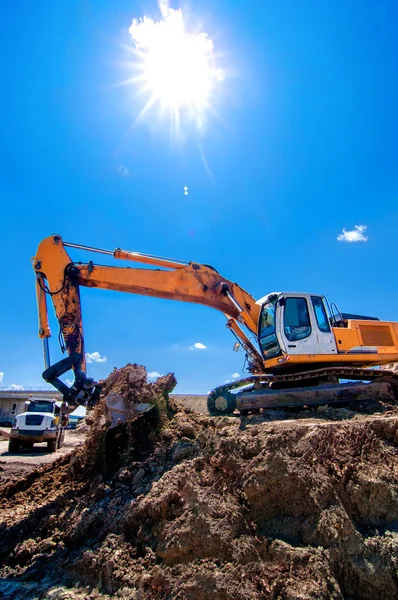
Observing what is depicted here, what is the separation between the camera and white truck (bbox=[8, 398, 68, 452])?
15.7 meters

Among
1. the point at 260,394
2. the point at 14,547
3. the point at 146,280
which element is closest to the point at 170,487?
the point at 14,547

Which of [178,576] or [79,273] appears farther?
[79,273]

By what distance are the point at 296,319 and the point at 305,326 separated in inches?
10.2

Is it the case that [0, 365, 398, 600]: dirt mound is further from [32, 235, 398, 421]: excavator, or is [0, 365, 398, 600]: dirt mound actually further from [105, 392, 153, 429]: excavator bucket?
[32, 235, 398, 421]: excavator

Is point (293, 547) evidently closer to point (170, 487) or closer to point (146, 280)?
point (170, 487)

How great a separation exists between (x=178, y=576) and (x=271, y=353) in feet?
18.0

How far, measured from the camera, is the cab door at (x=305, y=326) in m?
8.27

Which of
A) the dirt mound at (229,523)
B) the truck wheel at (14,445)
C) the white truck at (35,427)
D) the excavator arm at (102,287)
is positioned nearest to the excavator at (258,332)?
the excavator arm at (102,287)

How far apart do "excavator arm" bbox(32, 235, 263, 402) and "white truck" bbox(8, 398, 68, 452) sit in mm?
10158

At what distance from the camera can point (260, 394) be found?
26.2 feet

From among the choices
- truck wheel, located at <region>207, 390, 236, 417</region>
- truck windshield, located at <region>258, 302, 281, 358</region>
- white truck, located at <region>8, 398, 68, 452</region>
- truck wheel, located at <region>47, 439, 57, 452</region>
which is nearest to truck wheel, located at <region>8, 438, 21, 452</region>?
white truck, located at <region>8, 398, 68, 452</region>

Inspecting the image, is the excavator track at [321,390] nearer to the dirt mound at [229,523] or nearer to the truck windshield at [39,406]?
the dirt mound at [229,523]

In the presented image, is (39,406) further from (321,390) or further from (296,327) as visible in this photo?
(321,390)

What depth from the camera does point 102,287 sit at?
25.8 feet
